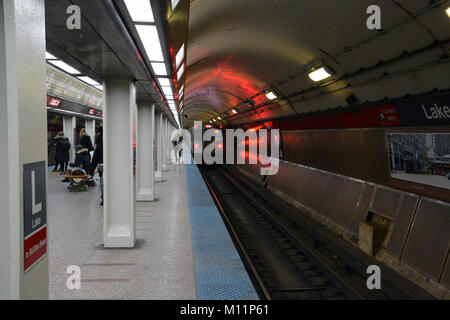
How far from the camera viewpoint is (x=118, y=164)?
5.33m

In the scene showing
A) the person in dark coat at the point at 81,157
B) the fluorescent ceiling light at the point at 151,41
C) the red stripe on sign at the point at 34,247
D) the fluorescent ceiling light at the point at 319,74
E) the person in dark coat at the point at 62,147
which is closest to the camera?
the red stripe on sign at the point at 34,247

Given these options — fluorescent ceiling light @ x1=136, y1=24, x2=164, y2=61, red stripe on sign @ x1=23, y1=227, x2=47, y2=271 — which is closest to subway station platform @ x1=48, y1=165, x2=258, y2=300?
red stripe on sign @ x1=23, y1=227, x2=47, y2=271

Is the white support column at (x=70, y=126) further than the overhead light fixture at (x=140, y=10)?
Yes

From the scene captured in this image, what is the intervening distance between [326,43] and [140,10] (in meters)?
3.79

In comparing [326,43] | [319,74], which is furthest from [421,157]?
[319,74]

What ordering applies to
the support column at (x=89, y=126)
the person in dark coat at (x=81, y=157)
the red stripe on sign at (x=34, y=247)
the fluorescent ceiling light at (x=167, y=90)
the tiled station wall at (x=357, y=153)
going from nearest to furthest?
1. the red stripe on sign at (x=34, y=247)
2. the tiled station wall at (x=357, y=153)
3. the fluorescent ceiling light at (x=167, y=90)
4. the person in dark coat at (x=81, y=157)
5. the support column at (x=89, y=126)

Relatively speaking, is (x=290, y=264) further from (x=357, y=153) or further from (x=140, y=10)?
(x=140, y=10)

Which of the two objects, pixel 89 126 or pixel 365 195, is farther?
pixel 89 126

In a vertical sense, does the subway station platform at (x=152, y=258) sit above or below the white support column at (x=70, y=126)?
below

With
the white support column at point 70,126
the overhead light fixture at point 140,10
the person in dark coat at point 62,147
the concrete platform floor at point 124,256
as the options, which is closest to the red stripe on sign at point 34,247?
the overhead light fixture at point 140,10

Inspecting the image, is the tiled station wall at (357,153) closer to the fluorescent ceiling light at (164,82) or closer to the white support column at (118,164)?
the fluorescent ceiling light at (164,82)

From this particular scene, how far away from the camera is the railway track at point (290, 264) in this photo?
16.2ft

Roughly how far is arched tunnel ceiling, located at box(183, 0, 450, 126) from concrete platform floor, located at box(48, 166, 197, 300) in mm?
3503

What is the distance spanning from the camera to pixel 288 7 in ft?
17.2
